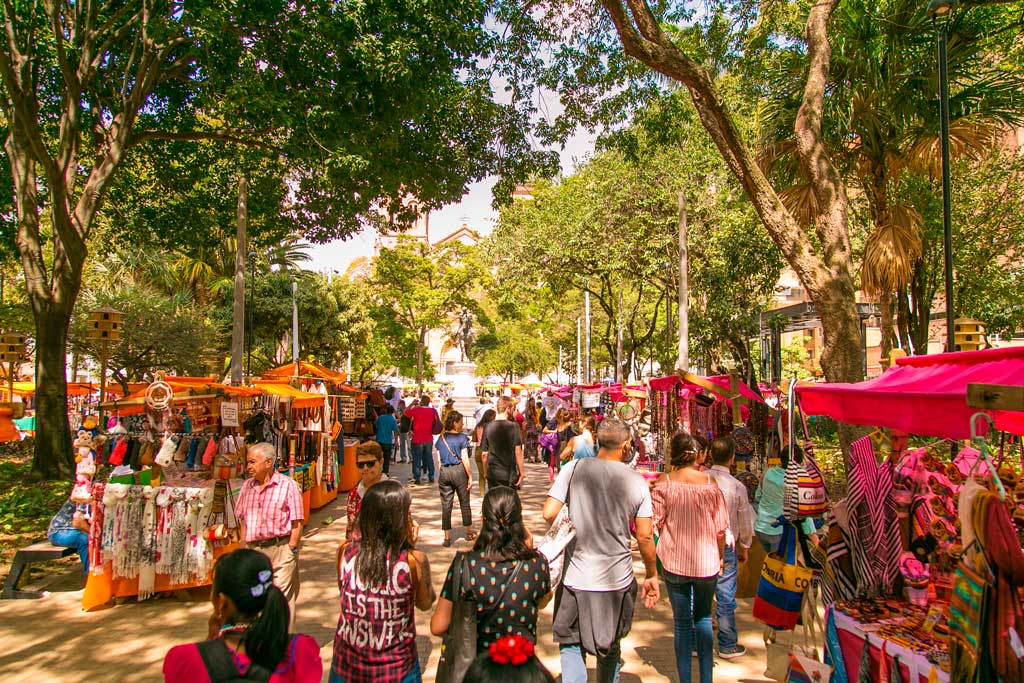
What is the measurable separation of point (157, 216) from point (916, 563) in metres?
16.3

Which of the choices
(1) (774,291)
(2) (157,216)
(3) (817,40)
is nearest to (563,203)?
(1) (774,291)

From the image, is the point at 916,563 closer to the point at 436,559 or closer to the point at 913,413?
the point at 913,413

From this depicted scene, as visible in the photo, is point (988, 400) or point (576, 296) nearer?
point (988, 400)

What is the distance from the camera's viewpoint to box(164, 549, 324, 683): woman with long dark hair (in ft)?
7.38

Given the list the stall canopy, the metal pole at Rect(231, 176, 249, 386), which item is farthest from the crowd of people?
the stall canopy

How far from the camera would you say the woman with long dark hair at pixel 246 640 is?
2.25 m

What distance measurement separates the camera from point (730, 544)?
510cm

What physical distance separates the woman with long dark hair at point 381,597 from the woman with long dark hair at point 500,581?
0.16 m

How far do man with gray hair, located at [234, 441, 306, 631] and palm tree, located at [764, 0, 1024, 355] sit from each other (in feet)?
32.0

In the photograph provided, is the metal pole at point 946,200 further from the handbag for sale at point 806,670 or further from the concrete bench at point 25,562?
the concrete bench at point 25,562

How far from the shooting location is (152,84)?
12.2m

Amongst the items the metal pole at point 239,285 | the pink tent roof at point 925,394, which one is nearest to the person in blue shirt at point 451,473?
the pink tent roof at point 925,394

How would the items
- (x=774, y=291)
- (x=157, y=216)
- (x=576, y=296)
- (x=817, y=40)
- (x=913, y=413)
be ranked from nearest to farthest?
(x=913, y=413) → (x=817, y=40) → (x=157, y=216) → (x=774, y=291) → (x=576, y=296)

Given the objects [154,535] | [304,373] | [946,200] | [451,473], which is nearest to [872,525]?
[451,473]
